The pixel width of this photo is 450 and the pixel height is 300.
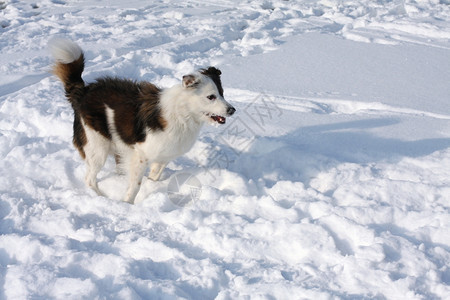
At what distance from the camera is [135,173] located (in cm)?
346

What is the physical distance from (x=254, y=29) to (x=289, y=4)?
248 centimetres

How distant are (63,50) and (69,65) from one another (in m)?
0.14

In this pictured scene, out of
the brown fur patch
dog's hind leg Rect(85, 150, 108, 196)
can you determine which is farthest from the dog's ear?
dog's hind leg Rect(85, 150, 108, 196)

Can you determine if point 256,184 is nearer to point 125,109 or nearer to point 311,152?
point 311,152

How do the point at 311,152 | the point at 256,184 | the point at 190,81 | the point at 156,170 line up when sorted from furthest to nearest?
the point at 311,152, the point at 156,170, the point at 256,184, the point at 190,81

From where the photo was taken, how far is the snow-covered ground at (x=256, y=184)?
95.3 inches

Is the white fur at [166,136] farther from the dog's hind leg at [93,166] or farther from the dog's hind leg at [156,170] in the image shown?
the dog's hind leg at [156,170]

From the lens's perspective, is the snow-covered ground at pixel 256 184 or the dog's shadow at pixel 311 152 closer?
the snow-covered ground at pixel 256 184

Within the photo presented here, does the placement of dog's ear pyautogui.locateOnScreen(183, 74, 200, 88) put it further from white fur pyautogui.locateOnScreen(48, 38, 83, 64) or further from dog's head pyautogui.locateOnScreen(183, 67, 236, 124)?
white fur pyautogui.locateOnScreen(48, 38, 83, 64)

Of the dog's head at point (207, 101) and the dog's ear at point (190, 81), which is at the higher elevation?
the dog's ear at point (190, 81)

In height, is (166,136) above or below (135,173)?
above

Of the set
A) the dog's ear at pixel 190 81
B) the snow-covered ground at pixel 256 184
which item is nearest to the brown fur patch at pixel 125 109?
the dog's ear at pixel 190 81

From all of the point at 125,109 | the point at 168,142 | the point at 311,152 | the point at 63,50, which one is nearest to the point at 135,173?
the point at 168,142

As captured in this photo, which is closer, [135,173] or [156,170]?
[135,173]
